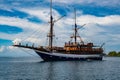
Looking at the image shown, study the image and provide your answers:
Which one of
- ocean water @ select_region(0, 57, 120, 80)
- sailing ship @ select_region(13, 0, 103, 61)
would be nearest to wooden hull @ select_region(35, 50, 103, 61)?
sailing ship @ select_region(13, 0, 103, 61)

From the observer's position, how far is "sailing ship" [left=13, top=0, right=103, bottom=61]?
126 meters

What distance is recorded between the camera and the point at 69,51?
436 feet

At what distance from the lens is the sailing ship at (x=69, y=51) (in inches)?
4948

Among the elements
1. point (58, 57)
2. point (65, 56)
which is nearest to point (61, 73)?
point (58, 57)

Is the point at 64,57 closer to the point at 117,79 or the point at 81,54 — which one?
the point at 81,54

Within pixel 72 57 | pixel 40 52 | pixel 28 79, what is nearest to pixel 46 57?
pixel 40 52

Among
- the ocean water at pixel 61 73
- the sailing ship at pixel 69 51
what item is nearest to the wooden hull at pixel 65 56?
the sailing ship at pixel 69 51

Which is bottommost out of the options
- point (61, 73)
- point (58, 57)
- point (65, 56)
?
point (61, 73)

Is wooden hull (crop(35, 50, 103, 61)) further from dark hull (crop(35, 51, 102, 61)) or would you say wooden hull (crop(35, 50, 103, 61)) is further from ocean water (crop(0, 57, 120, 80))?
ocean water (crop(0, 57, 120, 80))

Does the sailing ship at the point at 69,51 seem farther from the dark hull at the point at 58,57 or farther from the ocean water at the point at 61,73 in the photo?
the ocean water at the point at 61,73

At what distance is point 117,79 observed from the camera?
5750 cm

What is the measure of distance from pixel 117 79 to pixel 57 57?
7261cm

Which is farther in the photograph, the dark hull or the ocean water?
the dark hull

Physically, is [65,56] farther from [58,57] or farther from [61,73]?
[61,73]
